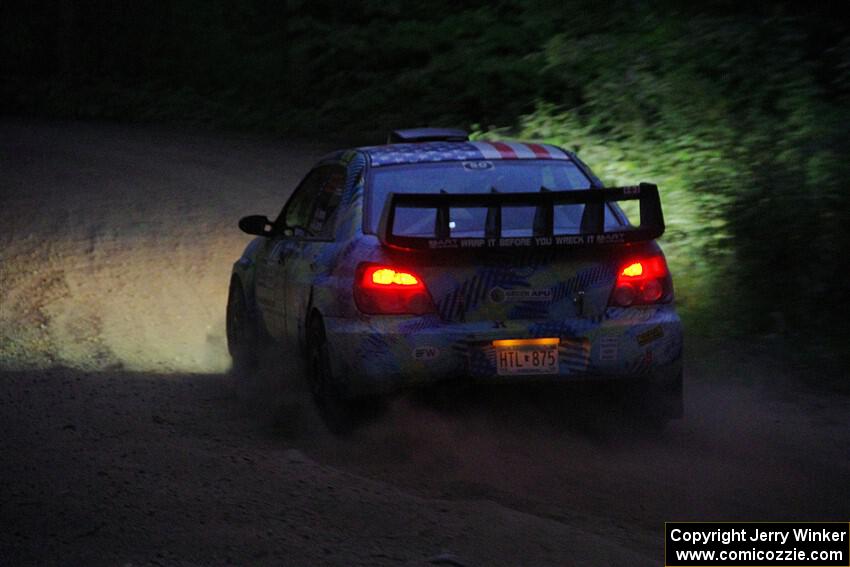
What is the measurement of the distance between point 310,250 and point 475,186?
3.63ft

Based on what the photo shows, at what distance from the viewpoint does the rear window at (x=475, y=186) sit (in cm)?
783

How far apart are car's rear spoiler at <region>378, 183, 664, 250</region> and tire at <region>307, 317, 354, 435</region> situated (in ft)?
2.50

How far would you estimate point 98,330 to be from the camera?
1255 cm

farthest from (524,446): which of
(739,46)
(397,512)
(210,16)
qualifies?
(210,16)

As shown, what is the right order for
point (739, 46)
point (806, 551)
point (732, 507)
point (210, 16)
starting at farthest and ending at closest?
1. point (210, 16)
2. point (739, 46)
3. point (732, 507)
4. point (806, 551)

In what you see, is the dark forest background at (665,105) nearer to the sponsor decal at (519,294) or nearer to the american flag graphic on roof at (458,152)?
the american flag graphic on roof at (458,152)

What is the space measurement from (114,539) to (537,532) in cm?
168

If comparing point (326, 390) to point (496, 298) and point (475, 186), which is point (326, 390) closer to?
point (496, 298)

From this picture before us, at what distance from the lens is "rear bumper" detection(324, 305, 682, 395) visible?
7.30 meters

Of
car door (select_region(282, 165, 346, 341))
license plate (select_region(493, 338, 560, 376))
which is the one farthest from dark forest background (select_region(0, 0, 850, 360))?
car door (select_region(282, 165, 346, 341))

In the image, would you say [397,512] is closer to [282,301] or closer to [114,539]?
[114,539]

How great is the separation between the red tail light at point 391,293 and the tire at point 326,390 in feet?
1.39

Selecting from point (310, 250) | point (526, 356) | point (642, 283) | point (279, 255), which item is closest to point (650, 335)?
point (642, 283)

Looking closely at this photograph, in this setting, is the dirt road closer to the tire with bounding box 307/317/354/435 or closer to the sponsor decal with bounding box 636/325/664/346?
the tire with bounding box 307/317/354/435
